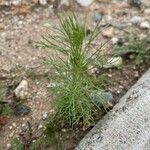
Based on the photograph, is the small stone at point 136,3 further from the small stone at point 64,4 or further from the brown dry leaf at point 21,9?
the brown dry leaf at point 21,9

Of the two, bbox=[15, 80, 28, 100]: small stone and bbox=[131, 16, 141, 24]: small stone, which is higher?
bbox=[131, 16, 141, 24]: small stone

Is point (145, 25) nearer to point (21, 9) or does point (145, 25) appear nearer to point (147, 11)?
point (147, 11)

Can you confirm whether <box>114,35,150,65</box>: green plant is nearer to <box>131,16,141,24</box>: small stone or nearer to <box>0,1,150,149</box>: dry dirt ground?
<box>0,1,150,149</box>: dry dirt ground

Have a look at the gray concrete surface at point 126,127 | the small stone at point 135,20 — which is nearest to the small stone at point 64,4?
the small stone at point 135,20

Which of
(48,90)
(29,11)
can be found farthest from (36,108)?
(29,11)

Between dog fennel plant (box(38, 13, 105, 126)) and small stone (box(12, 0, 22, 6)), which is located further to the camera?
small stone (box(12, 0, 22, 6))

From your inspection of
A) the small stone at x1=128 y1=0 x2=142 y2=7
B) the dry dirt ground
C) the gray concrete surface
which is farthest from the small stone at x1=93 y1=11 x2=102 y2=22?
the gray concrete surface

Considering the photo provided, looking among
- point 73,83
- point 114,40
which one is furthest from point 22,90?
point 114,40
